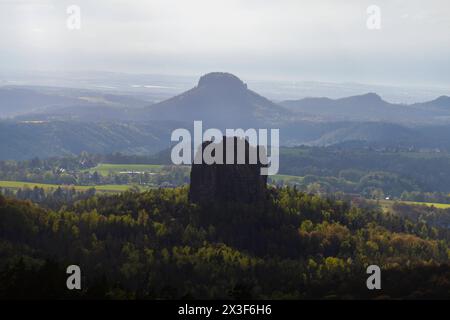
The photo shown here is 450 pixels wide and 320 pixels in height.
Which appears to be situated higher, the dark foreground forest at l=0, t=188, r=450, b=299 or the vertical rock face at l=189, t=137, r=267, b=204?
the vertical rock face at l=189, t=137, r=267, b=204

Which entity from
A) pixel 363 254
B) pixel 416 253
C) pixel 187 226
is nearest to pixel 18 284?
pixel 187 226

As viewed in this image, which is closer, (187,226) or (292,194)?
(187,226)

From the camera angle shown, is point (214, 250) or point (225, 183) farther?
point (225, 183)

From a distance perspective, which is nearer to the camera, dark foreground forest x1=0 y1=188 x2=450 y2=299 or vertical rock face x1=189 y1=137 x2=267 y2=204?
dark foreground forest x1=0 y1=188 x2=450 y2=299

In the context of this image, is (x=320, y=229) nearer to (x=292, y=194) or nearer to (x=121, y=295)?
(x=292, y=194)
